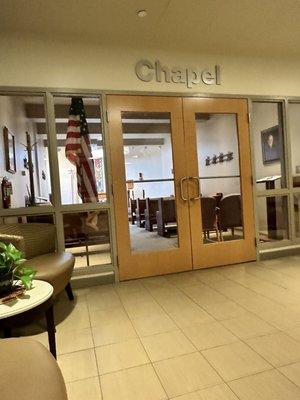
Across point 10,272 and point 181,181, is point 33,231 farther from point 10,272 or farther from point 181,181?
point 181,181

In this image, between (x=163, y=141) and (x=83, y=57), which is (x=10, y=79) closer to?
(x=83, y=57)

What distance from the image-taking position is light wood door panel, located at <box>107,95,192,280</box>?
3.47m

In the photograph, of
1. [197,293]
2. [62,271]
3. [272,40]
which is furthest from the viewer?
[272,40]

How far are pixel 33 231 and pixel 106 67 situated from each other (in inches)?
80.3

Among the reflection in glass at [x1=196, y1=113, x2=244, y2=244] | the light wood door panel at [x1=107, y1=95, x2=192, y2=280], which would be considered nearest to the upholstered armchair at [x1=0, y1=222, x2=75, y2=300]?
the light wood door panel at [x1=107, y1=95, x2=192, y2=280]

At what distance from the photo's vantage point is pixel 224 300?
2.73m

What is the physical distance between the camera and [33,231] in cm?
299

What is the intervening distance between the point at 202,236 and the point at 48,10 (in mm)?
2992

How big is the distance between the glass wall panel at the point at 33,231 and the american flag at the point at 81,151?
0.52 meters

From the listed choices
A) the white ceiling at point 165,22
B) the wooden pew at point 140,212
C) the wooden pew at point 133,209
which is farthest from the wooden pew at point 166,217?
the white ceiling at point 165,22

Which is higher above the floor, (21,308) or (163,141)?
(163,141)

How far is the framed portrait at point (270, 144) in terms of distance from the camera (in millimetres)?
4387

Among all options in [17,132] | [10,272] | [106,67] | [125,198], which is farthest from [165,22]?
[10,272]

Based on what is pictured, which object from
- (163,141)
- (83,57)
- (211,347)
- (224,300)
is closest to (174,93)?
(163,141)
